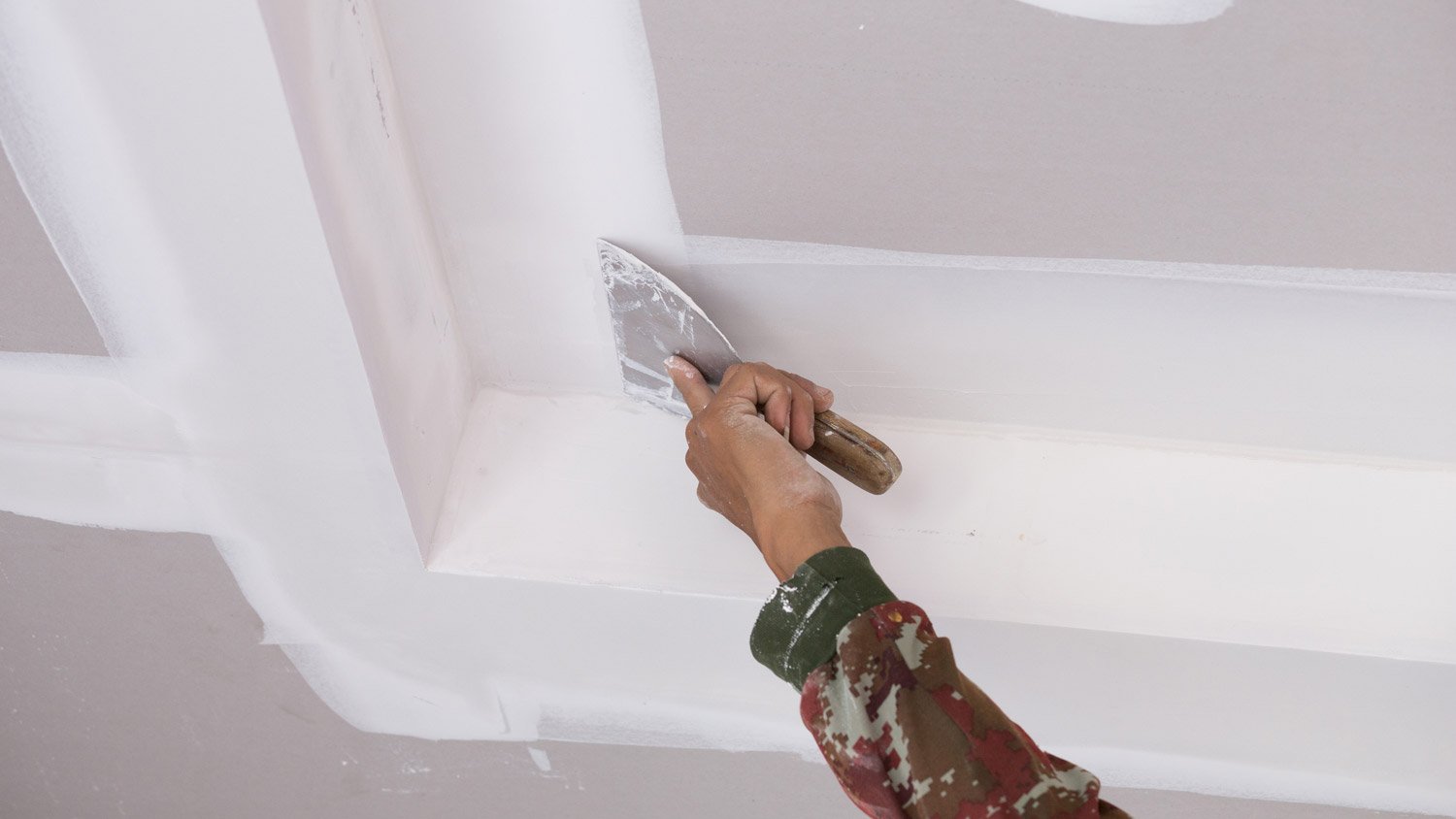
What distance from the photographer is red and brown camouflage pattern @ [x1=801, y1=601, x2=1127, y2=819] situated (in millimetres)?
811

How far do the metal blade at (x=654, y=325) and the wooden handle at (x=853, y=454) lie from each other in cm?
13

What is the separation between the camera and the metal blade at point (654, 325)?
113 cm

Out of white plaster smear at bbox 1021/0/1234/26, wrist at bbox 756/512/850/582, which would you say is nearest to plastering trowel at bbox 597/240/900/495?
wrist at bbox 756/512/850/582

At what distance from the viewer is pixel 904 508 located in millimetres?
1222

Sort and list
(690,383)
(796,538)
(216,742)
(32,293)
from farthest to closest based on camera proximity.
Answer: (216,742), (690,383), (32,293), (796,538)

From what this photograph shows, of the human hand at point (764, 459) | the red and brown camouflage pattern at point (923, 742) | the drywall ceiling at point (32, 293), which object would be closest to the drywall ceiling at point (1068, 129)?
the human hand at point (764, 459)

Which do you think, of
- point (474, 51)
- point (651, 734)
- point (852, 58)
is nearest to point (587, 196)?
point (474, 51)

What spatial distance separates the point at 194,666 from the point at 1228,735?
1.38 meters

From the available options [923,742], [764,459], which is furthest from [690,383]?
[923,742]

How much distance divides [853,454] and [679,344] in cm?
24

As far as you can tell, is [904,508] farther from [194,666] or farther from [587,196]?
[194,666]

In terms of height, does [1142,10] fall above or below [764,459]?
above

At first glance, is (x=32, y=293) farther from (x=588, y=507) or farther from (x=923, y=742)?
(x=923, y=742)

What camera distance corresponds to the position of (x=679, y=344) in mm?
1180
